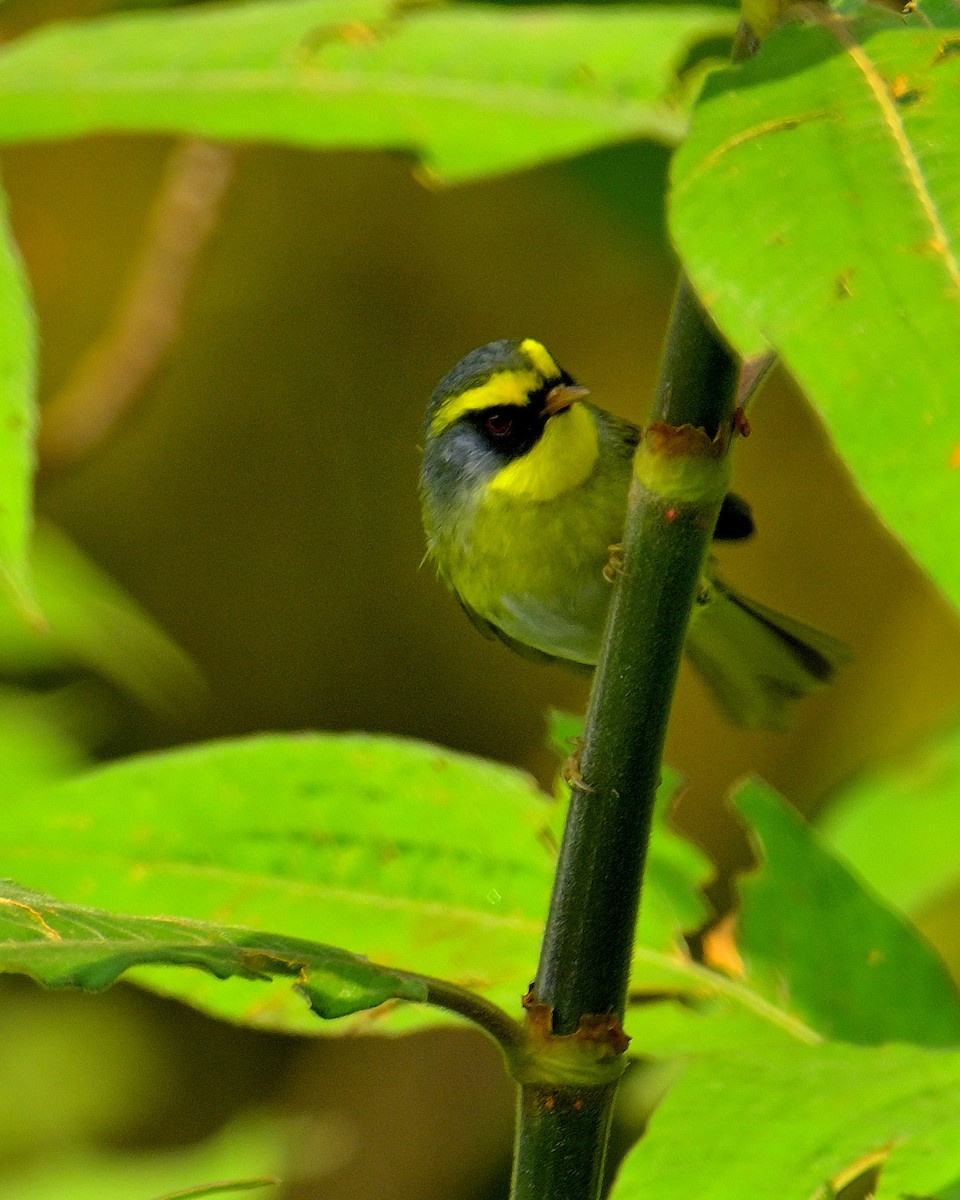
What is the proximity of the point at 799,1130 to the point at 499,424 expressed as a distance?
3.59 ft

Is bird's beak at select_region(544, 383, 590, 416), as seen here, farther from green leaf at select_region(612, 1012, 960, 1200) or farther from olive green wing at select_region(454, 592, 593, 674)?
green leaf at select_region(612, 1012, 960, 1200)

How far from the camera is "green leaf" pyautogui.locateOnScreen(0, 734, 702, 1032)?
92cm

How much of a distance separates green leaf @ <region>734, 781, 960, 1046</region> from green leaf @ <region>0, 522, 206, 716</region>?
873mm

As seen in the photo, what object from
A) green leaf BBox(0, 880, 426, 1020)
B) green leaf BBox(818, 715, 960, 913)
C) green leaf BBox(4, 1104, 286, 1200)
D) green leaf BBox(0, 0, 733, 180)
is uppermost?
green leaf BBox(0, 0, 733, 180)

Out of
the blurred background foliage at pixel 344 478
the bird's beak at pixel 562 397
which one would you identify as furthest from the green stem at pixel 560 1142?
the blurred background foliage at pixel 344 478

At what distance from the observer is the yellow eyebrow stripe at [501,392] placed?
165 cm

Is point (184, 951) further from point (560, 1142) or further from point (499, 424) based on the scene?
point (499, 424)

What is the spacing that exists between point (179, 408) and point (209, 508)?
0.30 meters

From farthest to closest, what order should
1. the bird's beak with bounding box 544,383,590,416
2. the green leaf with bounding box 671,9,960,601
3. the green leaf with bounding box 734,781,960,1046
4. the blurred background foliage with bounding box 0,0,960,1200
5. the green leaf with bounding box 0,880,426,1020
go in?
1. the blurred background foliage with bounding box 0,0,960,1200
2. the bird's beak with bounding box 544,383,590,416
3. the green leaf with bounding box 734,781,960,1046
4. the green leaf with bounding box 0,880,426,1020
5. the green leaf with bounding box 671,9,960,601

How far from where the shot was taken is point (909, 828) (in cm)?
153

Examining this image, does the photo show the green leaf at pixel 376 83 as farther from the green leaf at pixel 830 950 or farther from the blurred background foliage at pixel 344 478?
the blurred background foliage at pixel 344 478

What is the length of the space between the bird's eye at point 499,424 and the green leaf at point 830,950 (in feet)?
2.29

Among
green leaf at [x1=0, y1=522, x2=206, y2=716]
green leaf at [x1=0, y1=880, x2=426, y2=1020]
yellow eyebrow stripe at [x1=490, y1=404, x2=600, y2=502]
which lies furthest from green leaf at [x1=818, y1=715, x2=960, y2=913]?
green leaf at [x1=0, y1=880, x2=426, y2=1020]

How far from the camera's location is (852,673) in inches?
160
